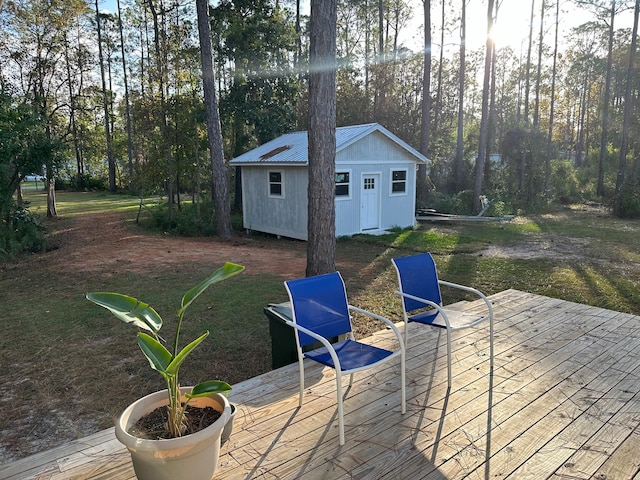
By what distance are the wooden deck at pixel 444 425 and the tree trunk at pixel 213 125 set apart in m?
9.64

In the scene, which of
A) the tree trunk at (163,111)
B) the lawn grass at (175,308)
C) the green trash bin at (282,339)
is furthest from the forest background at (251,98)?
the green trash bin at (282,339)

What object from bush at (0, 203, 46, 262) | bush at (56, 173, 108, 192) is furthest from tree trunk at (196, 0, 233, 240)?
bush at (56, 173, 108, 192)

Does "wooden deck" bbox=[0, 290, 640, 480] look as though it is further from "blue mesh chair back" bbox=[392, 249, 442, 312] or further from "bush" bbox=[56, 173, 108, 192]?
"bush" bbox=[56, 173, 108, 192]

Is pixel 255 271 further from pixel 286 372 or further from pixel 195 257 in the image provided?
pixel 286 372

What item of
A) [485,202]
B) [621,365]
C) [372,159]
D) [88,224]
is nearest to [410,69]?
[485,202]

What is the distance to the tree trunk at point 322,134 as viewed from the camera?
4727mm

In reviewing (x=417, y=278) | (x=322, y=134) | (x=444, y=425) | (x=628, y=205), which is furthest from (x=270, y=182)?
(x=628, y=205)

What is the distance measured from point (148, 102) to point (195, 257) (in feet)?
21.7

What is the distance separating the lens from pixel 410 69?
22.8 metres

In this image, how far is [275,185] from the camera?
43.7 feet

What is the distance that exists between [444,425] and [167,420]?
1.61 meters

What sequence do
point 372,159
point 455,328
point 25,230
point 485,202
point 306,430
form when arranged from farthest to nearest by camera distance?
point 485,202 < point 372,159 < point 25,230 < point 455,328 < point 306,430

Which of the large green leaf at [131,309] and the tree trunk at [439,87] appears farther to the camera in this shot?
the tree trunk at [439,87]

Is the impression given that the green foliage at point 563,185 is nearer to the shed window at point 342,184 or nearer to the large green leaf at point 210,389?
the shed window at point 342,184
